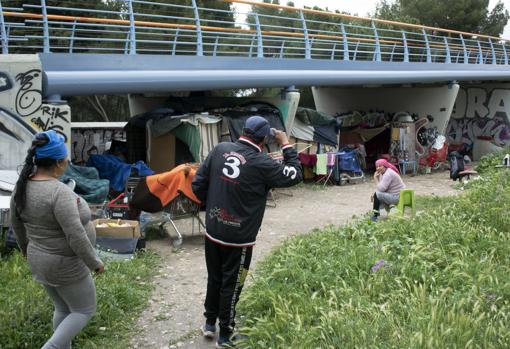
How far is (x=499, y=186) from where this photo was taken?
860cm

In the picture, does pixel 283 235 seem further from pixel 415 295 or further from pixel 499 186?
pixel 415 295

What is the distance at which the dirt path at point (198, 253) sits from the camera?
5017 millimetres

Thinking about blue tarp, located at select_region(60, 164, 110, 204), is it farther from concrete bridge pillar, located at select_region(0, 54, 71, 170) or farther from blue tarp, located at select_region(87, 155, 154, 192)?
blue tarp, located at select_region(87, 155, 154, 192)

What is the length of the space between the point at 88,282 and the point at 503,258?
388 cm

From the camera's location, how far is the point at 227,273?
14.6ft

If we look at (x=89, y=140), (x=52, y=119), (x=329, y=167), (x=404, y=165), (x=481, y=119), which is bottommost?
(x=404, y=165)

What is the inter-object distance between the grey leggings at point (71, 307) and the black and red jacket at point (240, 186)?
3.63 ft

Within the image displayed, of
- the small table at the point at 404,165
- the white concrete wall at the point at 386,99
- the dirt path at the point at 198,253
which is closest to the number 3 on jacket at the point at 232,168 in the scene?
the dirt path at the point at 198,253

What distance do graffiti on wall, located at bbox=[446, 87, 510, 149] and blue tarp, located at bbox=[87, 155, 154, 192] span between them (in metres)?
18.4

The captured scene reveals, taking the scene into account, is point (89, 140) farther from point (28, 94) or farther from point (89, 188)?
point (28, 94)

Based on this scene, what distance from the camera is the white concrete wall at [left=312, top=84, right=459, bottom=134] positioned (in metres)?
21.3

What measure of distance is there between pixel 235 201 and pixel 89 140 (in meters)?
14.7

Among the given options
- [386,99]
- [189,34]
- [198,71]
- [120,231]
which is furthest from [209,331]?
[386,99]

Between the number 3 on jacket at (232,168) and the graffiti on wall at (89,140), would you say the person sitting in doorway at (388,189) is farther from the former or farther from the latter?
the graffiti on wall at (89,140)
